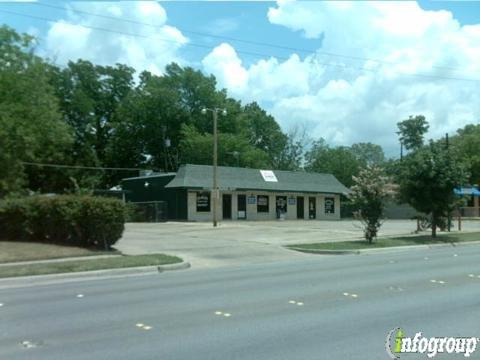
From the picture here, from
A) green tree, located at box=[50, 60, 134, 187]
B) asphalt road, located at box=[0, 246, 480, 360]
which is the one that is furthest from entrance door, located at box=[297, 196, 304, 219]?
asphalt road, located at box=[0, 246, 480, 360]

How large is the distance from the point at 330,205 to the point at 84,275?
44.3m

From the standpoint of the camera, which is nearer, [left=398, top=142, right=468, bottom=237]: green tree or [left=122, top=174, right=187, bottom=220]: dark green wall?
[left=398, top=142, right=468, bottom=237]: green tree

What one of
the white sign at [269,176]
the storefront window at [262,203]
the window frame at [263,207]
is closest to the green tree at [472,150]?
the white sign at [269,176]

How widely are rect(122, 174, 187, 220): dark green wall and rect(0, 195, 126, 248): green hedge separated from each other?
82.4 ft

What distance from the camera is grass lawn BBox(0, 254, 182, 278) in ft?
48.3

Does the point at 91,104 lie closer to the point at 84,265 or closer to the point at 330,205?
the point at 330,205

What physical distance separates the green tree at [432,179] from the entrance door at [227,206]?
72.6ft

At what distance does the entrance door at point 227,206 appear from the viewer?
159 ft

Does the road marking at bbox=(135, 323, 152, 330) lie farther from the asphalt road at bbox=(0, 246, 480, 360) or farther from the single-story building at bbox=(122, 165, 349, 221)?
the single-story building at bbox=(122, 165, 349, 221)

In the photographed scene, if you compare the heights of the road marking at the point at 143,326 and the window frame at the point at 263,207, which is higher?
the window frame at the point at 263,207

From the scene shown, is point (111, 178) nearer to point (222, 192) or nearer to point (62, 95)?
point (62, 95)

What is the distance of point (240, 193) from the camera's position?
49188mm

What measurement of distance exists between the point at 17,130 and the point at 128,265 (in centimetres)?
1170

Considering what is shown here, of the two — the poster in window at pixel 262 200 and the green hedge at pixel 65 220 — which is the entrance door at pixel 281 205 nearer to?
the poster in window at pixel 262 200
